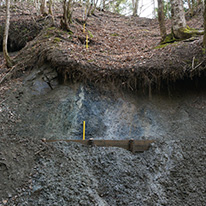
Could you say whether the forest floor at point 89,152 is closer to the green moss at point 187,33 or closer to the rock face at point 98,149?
the rock face at point 98,149

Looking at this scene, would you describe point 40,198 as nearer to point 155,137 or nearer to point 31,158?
point 31,158

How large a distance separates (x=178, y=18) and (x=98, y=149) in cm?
639

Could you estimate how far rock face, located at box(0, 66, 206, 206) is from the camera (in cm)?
508

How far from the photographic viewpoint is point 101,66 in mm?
7973

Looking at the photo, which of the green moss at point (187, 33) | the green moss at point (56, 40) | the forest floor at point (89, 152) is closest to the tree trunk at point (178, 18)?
the green moss at point (187, 33)

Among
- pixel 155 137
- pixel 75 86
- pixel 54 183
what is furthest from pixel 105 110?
pixel 54 183

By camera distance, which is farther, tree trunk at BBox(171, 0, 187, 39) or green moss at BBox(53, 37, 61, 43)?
green moss at BBox(53, 37, 61, 43)

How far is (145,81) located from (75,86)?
2.55m

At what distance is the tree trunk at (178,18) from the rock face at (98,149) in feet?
8.41

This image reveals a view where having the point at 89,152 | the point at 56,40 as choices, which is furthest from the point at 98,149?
the point at 56,40

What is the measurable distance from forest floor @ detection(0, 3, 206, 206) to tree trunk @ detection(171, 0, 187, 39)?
663 mm

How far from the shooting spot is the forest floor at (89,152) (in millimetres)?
5041

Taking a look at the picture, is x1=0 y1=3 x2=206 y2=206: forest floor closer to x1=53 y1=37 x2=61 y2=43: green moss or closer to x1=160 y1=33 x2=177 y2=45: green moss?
x1=53 y1=37 x2=61 y2=43: green moss

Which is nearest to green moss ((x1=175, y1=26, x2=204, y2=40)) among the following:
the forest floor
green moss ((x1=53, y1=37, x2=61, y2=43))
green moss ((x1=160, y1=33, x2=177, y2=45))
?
green moss ((x1=160, y1=33, x2=177, y2=45))
